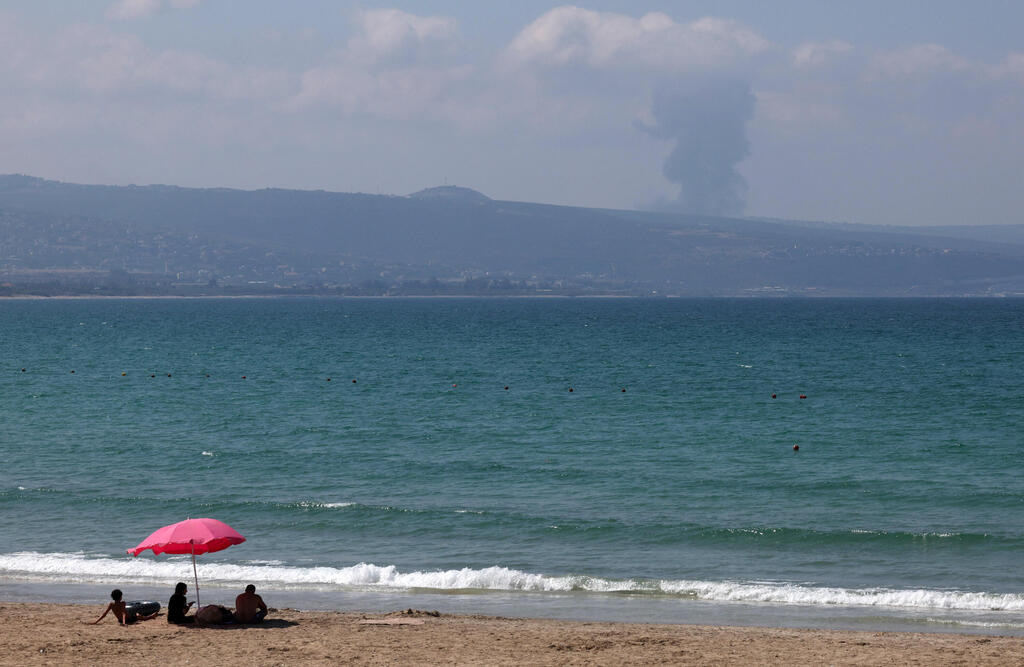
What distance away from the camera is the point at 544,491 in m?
32.2

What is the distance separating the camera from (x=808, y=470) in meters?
35.1

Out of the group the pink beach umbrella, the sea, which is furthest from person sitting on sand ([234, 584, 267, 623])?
the sea

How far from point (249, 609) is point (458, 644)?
153 inches

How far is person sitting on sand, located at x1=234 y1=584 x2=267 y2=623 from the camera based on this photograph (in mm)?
19250

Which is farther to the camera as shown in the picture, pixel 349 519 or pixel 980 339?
pixel 980 339

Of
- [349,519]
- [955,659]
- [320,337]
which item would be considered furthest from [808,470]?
[320,337]

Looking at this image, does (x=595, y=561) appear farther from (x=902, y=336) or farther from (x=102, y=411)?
(x=902, y=336)

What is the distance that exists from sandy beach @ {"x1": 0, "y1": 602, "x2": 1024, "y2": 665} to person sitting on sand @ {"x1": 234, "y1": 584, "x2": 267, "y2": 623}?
220mm

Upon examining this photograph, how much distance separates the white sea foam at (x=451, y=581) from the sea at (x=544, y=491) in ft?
0.20

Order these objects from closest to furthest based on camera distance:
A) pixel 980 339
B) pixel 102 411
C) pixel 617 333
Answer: pixel 102 411 → pixel 980 339 → pixel 617 333

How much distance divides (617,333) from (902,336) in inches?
1130

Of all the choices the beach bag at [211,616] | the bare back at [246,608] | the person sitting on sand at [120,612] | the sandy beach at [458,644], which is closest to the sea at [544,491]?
the sandy beach at [458,644]

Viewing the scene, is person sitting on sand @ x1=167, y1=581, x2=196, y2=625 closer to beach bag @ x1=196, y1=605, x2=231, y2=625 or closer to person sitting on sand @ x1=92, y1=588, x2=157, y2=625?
beach bag @ x1=196, y1=605, x2=231, y2=625

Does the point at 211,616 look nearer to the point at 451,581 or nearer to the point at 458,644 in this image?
the point at 458,644
